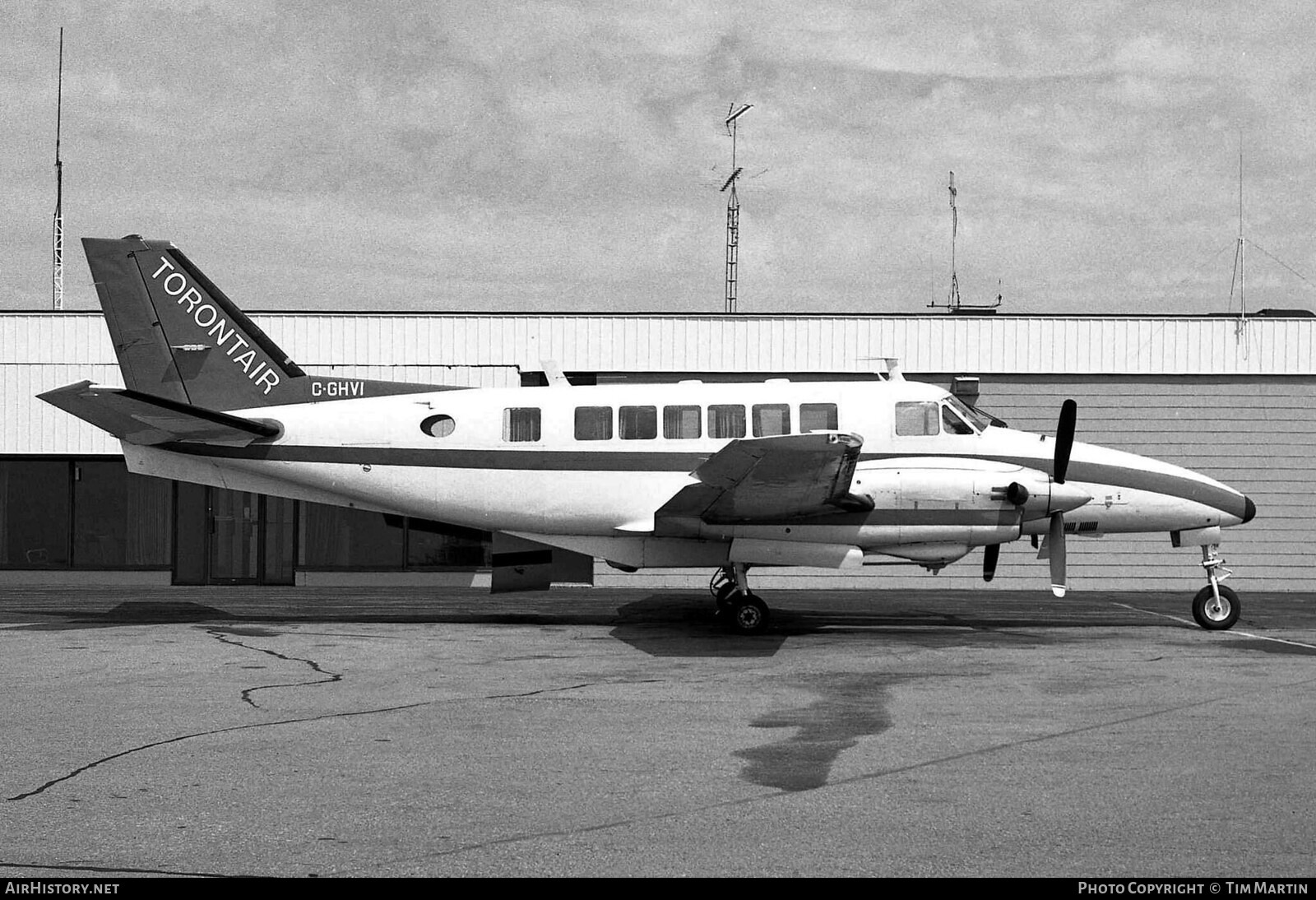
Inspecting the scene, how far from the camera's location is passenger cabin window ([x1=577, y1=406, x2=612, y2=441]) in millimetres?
16469

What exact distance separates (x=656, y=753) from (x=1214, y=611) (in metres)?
10.6

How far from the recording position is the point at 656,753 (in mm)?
8414

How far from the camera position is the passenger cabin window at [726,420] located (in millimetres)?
16219

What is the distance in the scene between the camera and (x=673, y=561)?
54.0 ft

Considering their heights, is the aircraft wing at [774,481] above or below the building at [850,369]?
below

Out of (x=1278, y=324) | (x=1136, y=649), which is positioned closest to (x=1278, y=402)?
(x=1278, y=324)

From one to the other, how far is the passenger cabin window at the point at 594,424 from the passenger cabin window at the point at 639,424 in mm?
157

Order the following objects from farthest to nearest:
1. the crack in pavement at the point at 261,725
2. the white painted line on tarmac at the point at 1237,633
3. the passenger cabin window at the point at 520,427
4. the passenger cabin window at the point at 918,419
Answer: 1. the passenger cabin window at the point at 520,427
2. the passenger cabin window at the point at 918,419
3. the white painted line on tarmac at the point at 1237,633
4. the crack in pavement at the point at 261,725

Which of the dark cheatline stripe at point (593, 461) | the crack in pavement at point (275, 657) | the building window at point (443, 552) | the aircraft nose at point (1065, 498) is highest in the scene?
the dark cheatline stripe at point (593, 461)

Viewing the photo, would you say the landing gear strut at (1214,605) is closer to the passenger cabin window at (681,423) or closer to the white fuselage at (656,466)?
the white fuselage at (656,466)

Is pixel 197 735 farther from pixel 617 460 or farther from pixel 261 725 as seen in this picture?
pixel 617 460

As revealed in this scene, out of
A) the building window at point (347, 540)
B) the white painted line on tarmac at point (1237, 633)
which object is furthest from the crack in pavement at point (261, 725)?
the building window at point (347, 540)

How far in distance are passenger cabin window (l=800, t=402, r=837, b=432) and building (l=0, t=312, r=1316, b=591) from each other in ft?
33.4

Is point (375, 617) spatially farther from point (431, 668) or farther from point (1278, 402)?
point (1278, 402)
